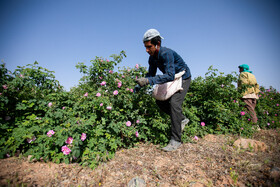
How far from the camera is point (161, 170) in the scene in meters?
1.91

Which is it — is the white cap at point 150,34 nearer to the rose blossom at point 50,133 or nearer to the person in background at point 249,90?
the rose blossom at point 50,133

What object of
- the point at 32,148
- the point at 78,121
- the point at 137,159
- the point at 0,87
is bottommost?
the point at 137,159

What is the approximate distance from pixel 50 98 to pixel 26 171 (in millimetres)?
1165

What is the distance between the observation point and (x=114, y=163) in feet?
6.79

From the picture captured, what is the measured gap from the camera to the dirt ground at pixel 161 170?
162cm

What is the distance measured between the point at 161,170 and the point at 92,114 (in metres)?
1.42

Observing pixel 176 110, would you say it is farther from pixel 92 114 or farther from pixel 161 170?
pixel 92 114

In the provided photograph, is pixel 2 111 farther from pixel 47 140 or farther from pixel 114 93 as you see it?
pixel 114 93

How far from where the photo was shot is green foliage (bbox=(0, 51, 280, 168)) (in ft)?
6.59

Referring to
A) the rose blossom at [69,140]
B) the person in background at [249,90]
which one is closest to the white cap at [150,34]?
the rose blossom at [69,140]

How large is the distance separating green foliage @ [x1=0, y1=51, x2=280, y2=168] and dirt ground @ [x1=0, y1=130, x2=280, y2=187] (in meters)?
0.17

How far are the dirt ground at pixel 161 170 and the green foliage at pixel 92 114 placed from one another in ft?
0.56

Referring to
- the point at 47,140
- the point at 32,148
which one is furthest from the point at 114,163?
the point at 32,148

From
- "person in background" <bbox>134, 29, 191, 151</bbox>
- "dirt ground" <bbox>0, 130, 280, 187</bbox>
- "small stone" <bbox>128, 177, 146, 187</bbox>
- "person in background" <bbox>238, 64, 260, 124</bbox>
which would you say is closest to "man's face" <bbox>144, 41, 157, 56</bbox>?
"person in background" <bbox>134, 29, 191, 151</bbox>
